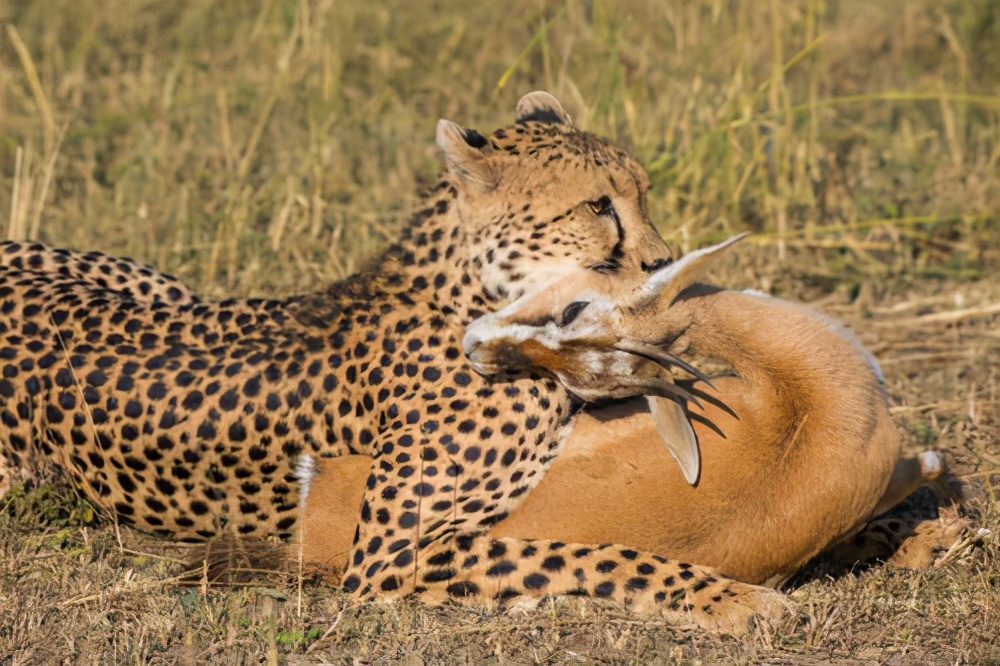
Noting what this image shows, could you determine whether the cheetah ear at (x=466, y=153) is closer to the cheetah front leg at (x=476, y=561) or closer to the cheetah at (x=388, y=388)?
the cheetah at (x=388, y=388)

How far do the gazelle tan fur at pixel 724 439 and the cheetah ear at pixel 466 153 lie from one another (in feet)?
1.97

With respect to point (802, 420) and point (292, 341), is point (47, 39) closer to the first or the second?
point (292, 341)

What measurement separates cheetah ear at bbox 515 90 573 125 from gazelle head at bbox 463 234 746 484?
37.2 inches

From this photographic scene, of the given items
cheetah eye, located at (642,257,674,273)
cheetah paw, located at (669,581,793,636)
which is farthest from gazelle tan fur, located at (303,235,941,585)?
cheetah eye, located at (642,257,674,273)

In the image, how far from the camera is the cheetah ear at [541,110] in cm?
452

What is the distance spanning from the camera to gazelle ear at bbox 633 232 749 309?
3.50m

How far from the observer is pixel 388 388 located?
13.2ft

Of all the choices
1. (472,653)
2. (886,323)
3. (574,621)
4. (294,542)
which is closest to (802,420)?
(574,621)

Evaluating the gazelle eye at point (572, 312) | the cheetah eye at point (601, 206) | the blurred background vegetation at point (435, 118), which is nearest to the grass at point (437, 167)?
the blurred background vegetation at point (435, 118)

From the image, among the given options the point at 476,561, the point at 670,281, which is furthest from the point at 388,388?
the point at 670,281

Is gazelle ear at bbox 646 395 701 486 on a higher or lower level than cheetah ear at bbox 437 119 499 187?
lower

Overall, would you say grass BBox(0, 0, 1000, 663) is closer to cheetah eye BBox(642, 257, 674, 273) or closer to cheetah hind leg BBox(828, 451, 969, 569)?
cheetah hind leg BBox(828, 451, 969, 569)

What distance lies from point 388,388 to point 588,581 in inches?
31.7

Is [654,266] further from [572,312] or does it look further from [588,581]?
[588,581]
